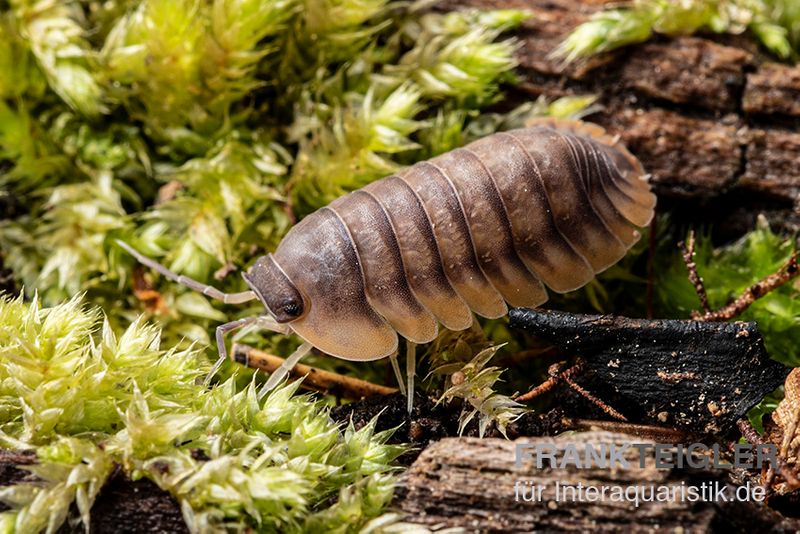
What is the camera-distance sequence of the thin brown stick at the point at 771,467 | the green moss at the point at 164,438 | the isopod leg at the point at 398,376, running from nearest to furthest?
the green moss at the point at 164,438 < the thin brown stick at the point at 771,467 < the isopod leg at the point at 398,376

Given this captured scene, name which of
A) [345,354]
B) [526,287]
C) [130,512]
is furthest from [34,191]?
[526,287]

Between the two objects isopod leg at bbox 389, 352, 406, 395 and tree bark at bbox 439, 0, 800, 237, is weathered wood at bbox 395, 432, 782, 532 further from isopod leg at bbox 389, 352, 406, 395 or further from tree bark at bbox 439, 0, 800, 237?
tree bark at bbox 439, 0, 800, 237

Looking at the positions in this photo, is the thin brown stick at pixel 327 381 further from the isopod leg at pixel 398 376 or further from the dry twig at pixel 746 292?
the dry twig at pixel 746 292

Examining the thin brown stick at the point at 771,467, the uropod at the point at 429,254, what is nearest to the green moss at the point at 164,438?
the uropod at the point at 429,254

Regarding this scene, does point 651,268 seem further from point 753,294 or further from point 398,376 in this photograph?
point 398,376

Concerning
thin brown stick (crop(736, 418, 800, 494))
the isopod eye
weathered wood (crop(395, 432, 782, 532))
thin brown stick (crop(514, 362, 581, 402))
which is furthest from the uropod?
thin brown stick (crop(736, 418, 800, 494))
